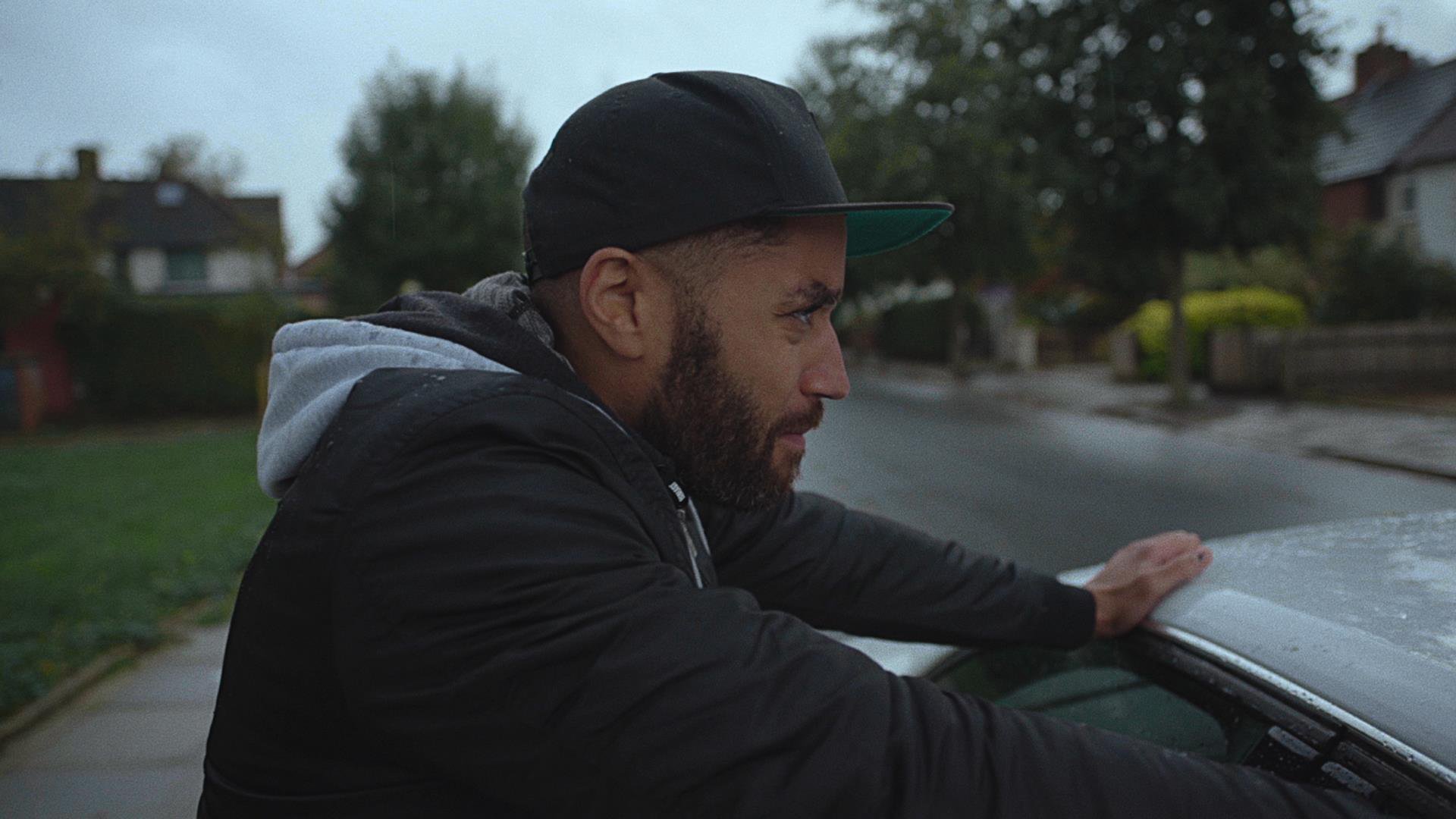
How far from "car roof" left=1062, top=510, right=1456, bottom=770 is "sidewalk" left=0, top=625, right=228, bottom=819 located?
3.36 m

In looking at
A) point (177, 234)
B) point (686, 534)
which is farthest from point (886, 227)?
point (177, 234)

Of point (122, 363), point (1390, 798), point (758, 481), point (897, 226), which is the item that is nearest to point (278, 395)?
point (758, 481)

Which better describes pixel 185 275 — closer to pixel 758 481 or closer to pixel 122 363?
pixel 122 363

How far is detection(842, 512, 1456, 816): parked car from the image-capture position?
118 centimetres

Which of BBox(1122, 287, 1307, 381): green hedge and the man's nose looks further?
BBox(1122, 287, 1307, 381): green hedge

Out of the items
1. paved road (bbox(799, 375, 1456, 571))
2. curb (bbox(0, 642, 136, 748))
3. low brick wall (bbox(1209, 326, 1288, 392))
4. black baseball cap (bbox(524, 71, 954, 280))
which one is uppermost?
black baseball cap (bbox(524, 71, 954, 280))

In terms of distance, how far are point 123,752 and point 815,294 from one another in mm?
4055

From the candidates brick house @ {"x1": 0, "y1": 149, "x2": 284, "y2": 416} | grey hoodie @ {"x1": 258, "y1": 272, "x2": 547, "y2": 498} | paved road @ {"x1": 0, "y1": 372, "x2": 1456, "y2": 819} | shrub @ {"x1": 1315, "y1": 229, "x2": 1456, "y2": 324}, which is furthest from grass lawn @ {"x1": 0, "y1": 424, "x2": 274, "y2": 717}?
shrub @ {"x1": 1315, "y1": 229, "x2": 1456, "y2": 324}

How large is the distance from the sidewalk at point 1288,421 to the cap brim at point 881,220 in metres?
9.46

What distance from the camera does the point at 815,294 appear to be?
1309mm

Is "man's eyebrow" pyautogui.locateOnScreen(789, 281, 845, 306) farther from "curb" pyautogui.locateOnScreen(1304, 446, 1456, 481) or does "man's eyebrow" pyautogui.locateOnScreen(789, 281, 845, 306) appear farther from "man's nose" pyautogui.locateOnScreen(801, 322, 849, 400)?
"curb" pyautogui.locateOnScreen(1304, 446, 1456, 481)

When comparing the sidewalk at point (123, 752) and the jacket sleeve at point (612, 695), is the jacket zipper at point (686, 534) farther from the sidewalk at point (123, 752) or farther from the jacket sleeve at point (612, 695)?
the sidewalk at point (123, 752)

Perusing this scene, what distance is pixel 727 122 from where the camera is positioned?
47.5 inches

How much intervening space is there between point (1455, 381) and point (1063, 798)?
17527 millimetres
